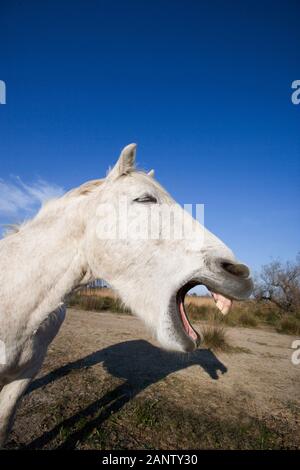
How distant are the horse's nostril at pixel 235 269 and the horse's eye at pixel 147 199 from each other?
0.81 meters

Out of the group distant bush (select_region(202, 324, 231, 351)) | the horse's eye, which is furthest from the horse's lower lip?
distant bush (select_region(202, 324, 231, 351))

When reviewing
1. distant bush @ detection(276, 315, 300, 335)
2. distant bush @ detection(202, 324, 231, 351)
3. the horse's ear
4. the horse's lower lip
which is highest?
the horse's ear

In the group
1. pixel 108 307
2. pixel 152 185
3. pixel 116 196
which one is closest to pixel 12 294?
pixel 116 196

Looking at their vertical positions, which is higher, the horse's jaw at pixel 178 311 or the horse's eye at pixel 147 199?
the horse's eye at pixel 147 199

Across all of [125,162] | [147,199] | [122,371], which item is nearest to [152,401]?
[122,371]

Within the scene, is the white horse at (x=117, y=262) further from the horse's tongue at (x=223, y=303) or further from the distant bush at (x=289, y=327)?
the distant bush at (x=289, y=327)

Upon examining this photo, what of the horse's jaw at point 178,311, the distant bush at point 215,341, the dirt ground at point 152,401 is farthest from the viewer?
the distant bush at point 215,341

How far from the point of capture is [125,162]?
2.48 m

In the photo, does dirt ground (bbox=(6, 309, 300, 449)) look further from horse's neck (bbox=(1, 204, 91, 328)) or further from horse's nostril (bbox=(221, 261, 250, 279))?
horse's neck (bbox=(1, 204, 91, 328))

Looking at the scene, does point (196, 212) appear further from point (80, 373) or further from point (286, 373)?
point (286, 373)

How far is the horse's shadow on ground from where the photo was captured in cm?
388

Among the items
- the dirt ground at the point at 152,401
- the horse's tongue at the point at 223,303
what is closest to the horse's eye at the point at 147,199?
the horse's tongue at the point at 223,303

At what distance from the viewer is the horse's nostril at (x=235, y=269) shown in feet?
6.39
